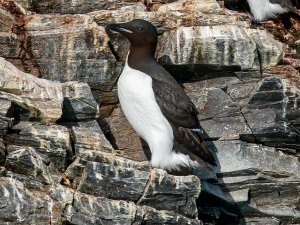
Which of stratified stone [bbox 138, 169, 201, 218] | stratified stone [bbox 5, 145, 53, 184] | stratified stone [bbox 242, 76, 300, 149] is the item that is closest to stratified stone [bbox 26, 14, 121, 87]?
stratified stone [bbox 242, 76, 300, 149]

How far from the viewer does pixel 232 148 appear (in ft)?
40.3

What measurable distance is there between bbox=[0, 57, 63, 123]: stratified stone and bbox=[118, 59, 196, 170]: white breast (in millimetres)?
937

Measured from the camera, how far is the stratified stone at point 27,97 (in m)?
11.0

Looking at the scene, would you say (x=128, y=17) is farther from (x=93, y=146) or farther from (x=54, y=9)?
(x=93, y=146)

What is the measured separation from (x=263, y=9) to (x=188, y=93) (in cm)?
211

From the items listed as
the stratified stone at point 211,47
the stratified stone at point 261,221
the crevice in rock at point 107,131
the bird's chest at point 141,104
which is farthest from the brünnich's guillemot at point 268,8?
the stratified stone at point 261,221

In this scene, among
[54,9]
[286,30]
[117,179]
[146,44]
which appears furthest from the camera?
[286,30]

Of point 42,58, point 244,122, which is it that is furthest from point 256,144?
point 42,58

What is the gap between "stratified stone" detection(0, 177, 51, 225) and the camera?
9820 millimetres

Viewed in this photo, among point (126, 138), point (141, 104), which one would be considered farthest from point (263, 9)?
point (141, 104)

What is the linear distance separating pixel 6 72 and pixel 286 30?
4844mm

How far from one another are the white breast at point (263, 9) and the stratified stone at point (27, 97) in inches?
154

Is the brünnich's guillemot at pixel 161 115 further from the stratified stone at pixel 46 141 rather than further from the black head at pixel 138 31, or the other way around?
the stratified stone at pixel 46 141

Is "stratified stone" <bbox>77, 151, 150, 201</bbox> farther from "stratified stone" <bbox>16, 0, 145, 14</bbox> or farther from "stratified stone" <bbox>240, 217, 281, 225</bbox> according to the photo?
"stratified stone" <bbox>16, 0, 145, 14</bbox>
